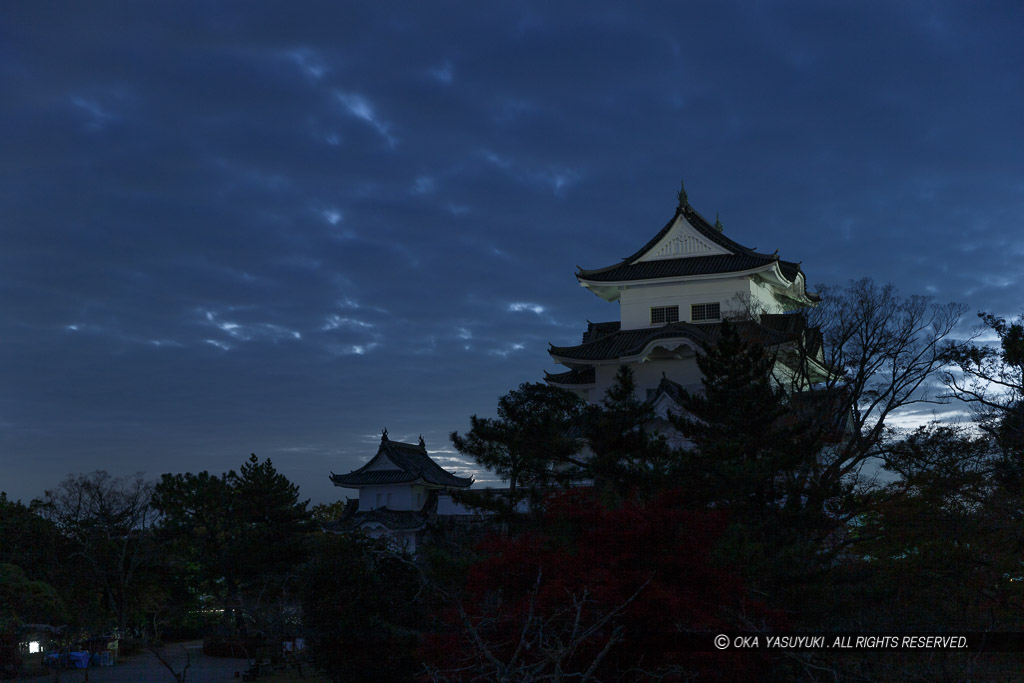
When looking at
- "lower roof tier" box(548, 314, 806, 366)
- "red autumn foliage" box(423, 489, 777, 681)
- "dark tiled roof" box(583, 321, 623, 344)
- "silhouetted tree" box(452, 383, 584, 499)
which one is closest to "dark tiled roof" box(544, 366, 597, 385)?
"lower roof tier" box(548, 314, 806, 366)

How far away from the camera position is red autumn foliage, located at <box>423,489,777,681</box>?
10.3 meters

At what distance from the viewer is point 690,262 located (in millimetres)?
33125

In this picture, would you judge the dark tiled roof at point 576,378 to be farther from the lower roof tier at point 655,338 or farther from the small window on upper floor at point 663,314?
the small window on upper floor at point 663,314

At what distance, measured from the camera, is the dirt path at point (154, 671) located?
82.3ft

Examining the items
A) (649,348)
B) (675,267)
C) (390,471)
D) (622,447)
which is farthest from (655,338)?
(390,471)

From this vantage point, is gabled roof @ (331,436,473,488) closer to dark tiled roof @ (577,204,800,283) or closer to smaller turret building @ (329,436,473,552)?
smaller turret building @ (329,436,473,552)

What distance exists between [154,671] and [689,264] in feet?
79.6

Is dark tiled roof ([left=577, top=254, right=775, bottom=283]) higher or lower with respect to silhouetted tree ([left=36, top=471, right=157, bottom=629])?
higher

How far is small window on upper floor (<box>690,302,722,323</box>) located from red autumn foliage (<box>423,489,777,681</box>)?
2068cm

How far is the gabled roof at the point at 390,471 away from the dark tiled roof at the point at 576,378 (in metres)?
10.4

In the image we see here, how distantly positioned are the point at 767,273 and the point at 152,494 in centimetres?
2857

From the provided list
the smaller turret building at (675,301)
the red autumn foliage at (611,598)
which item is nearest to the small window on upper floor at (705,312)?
the smaller turret building at (675,301)

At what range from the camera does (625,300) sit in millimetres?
34062

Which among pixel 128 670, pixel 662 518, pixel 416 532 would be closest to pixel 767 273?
pixel 416 532
